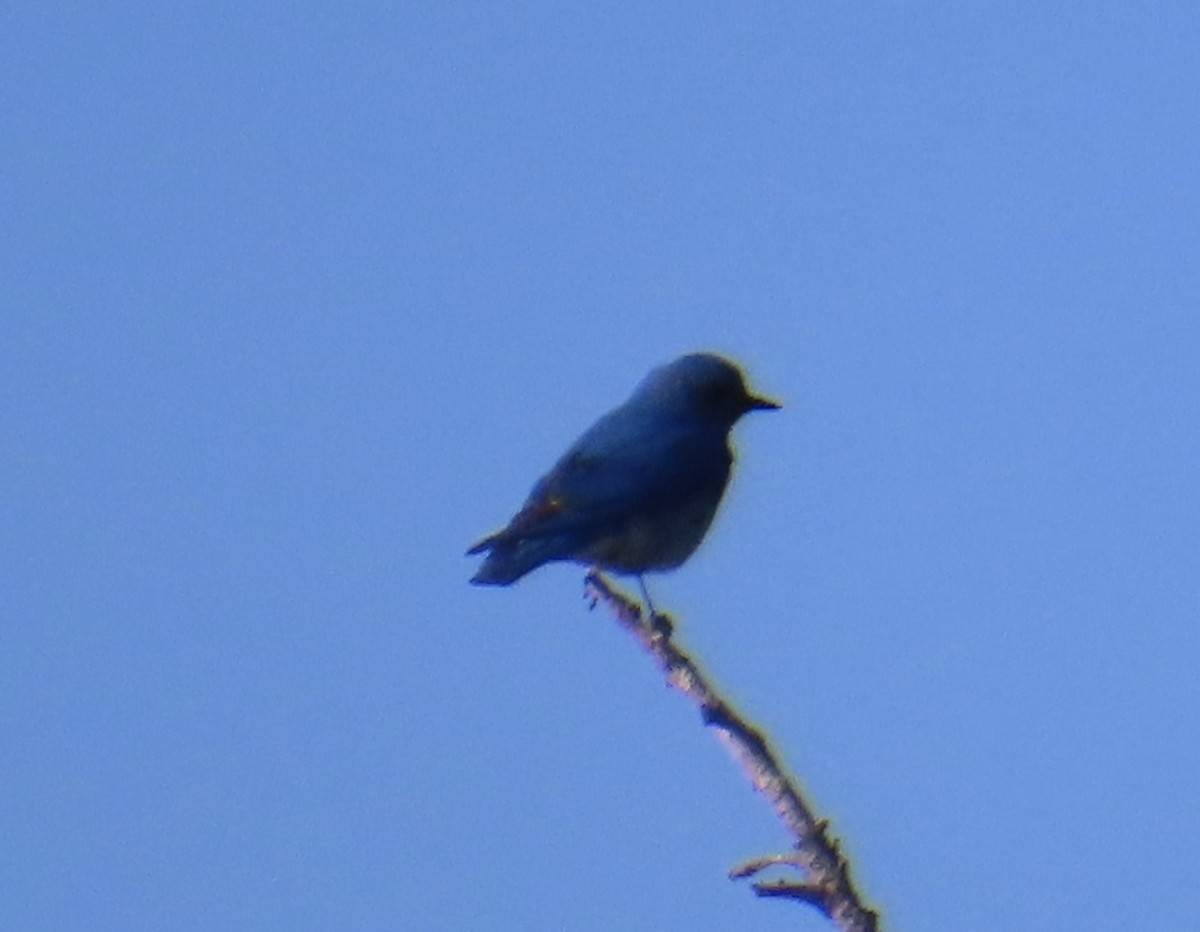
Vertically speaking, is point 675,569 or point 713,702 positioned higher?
point 675,569

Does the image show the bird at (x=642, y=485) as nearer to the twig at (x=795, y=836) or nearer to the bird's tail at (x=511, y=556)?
the bird's tail at (x=511, y=556)

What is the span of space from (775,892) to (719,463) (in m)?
5.90

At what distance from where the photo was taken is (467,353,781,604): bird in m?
9.24

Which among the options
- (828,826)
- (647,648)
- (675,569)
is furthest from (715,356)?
(828,826)

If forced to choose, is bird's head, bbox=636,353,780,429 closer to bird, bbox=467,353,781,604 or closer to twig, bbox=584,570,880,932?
bird, bbox=467,353,781,604

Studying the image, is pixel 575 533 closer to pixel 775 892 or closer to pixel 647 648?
pixel 647 648

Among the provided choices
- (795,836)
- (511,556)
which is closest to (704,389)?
(511,556)

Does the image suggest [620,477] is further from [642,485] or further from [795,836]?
[795,836]

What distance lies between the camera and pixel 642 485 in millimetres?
9742

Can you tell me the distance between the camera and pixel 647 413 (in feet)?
34.4

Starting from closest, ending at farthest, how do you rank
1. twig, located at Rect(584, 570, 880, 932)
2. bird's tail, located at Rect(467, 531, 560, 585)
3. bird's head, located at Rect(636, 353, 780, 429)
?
twig, located at Rect(584, 570, 880, 932) → bird's tail, located at Rect(467, 531, 560, 585) → bird's head, located at Rect(636, 353, 780, 429)

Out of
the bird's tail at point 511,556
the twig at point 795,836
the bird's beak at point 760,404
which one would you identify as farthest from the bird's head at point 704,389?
the twig at point 795,836

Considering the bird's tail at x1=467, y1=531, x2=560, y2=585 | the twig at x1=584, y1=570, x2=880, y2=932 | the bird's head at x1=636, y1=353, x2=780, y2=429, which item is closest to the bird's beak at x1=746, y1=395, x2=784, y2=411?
the bird's head at x1=636, y1=353, x2=780, y2=429

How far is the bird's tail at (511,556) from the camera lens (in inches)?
356
